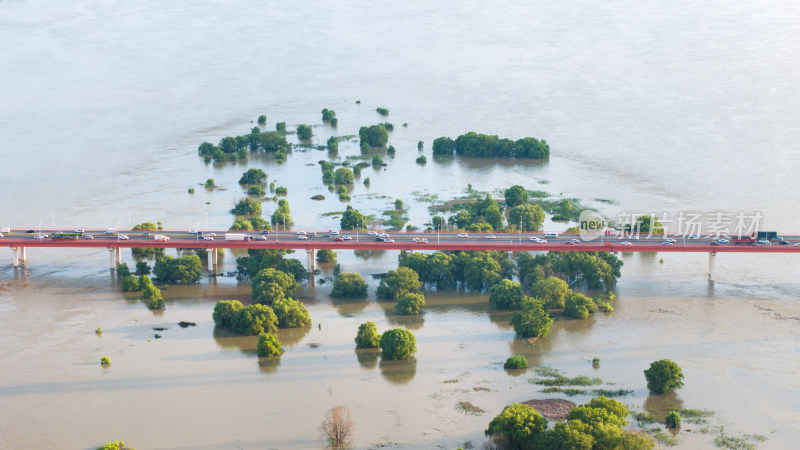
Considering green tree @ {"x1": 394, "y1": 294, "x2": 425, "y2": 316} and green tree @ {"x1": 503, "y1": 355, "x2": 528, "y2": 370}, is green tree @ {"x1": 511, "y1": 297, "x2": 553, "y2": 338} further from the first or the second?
green tree @ {"x1": 394, "y1": 294, "x2": 425, "y2": 316}

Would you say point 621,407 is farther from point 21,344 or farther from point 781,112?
point 781,112

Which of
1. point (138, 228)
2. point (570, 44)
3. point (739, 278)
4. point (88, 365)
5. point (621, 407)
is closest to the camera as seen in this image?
point (621, 407)

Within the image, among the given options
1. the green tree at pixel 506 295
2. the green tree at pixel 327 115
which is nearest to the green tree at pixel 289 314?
the green tree at pixel 506 295

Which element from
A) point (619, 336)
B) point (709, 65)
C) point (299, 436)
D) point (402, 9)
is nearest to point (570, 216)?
point (619, 336)

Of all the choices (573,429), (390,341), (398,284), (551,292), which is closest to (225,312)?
(390,341)

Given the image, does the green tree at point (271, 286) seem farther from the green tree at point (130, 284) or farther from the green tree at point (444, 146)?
the green tree at point (444, 146)

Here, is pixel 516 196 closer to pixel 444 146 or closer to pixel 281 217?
pixel 444 146

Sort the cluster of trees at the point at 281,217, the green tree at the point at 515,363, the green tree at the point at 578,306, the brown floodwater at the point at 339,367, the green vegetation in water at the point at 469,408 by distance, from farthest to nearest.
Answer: the cluster of trees at the point at 281,217 < the green tree at the point at 578,306 < the green tree at the point at 515,363 < the green vegetation in water at the point at 469,408 < the brown floodwater at the point at 339,367
